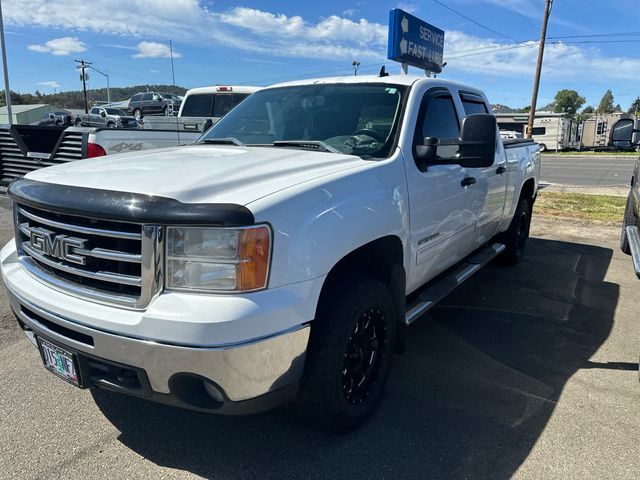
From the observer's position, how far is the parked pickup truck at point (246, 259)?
205 centimetres

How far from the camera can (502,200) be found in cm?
511

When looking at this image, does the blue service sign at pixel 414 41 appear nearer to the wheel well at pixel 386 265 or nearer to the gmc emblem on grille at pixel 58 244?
the wheel well at pixel 386 265

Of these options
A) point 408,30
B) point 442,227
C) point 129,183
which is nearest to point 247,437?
point 129,183

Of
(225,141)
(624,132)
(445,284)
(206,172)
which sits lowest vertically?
(445,284)

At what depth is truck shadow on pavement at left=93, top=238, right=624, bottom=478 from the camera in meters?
2.56

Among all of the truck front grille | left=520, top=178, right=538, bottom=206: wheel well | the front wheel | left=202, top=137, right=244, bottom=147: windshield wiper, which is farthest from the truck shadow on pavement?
left=520, top=178, right=538, bottom=206: wheel well

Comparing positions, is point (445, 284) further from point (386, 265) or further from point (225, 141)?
point (225, 141)

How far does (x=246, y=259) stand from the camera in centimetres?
204

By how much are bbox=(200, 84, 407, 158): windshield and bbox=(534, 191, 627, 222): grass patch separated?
7.87 metres

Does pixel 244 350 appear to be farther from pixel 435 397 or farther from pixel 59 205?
pixel 435 397

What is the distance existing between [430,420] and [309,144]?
5.93ft

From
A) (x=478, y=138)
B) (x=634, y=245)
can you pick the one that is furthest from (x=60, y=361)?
(x=634, y=245)

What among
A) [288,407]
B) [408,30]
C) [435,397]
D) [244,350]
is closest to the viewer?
[244,350]

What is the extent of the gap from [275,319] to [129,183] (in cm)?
90
